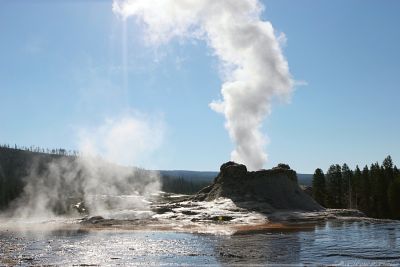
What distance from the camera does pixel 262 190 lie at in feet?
184

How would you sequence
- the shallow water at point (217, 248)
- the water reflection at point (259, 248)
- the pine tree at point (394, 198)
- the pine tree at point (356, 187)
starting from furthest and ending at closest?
1. the pine tree at point (356, 187)
2. the pine tree at point (394, 198)
3. the shallow water at point (217, 248)
4. the water reflection at point (259, 248)

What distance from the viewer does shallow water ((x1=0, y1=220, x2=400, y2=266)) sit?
2322cm

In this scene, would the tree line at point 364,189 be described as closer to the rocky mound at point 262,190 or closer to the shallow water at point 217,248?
the rocky mound at point 262,190

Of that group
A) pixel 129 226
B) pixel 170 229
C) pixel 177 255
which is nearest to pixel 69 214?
pixel 129 226

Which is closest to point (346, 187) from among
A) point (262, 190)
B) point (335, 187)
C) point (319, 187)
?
point (335, 187)

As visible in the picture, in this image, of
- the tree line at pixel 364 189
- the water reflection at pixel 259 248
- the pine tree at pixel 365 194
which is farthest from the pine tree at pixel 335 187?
the water reflection at pixel 259 248

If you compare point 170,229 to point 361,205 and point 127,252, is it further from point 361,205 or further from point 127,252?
point 361,205

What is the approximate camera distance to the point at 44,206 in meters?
82.1

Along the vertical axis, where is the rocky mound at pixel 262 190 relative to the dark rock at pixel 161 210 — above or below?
above

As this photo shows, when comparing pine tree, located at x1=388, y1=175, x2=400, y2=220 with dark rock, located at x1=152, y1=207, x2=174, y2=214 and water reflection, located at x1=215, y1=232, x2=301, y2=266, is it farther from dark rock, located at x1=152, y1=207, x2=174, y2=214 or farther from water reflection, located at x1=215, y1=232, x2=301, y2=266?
water reflection, located at x1=215, y1=232, x2=301, y2=266

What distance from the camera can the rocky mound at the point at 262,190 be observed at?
53.7 meters

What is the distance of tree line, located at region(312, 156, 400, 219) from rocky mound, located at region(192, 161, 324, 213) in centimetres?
2023

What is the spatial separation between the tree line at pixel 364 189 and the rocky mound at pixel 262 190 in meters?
20.2

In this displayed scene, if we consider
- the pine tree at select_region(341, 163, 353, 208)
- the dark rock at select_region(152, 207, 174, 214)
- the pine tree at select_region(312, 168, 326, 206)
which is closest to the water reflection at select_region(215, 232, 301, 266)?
the dark rock at select_region(152, 207, 174, 214)
